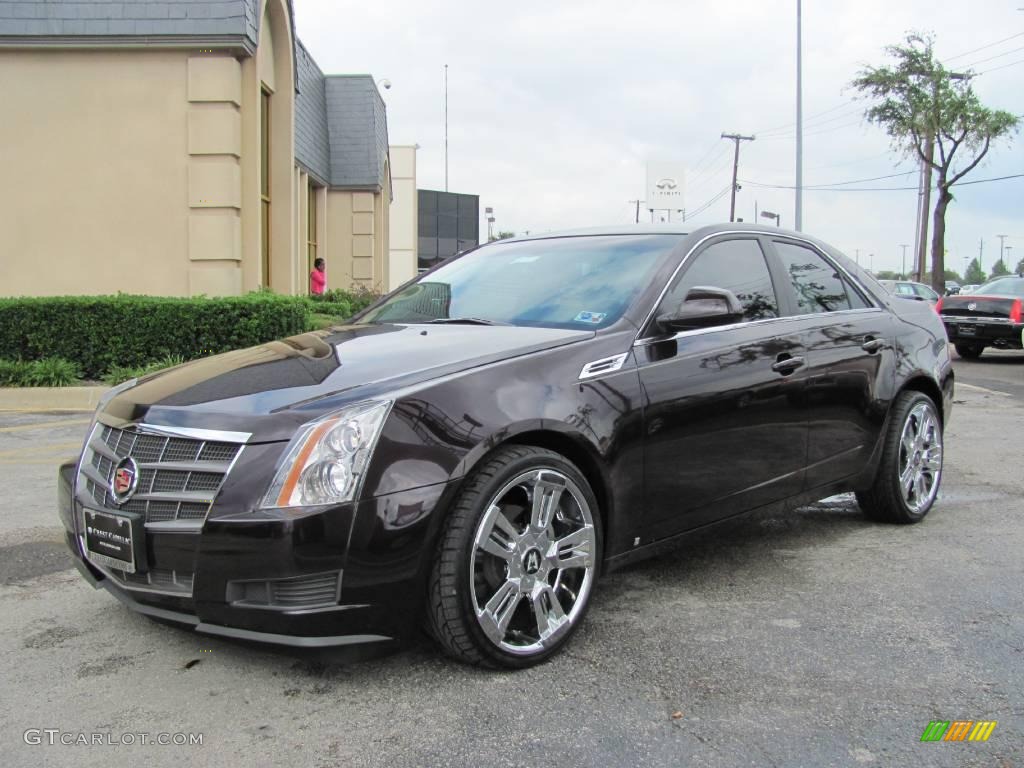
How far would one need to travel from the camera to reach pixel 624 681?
306 centimetres

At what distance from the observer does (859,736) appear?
107 inches

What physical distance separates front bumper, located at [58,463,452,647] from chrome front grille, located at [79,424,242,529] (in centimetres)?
6

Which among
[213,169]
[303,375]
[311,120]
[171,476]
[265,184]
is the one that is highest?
[311,120]

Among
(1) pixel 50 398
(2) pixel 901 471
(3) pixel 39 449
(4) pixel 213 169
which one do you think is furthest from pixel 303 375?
(4) pixel 213 169

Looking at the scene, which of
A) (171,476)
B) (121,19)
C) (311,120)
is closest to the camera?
(171,476)

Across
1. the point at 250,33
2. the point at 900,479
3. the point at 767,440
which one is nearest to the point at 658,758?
the point at 767,440

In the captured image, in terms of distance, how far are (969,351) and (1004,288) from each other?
126 cm

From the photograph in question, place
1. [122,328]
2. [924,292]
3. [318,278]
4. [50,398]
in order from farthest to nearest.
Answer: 1. [924,292]
2. [318,278]
3. [122,328]
4. [50,398]

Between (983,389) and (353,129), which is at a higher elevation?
(353,129)

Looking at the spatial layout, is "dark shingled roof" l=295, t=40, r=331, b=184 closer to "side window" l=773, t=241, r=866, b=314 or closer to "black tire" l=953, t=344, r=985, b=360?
"black tire" l=953, t=344, r=985, b=360

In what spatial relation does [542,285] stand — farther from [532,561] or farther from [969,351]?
[969,351]

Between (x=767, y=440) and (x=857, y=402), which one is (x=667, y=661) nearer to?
(x=767, y=440)

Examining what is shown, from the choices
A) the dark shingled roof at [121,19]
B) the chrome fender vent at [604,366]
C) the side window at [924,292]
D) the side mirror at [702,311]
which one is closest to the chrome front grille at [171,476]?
the chrome fender vent at [604,366]

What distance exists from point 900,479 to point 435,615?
10.1ft
